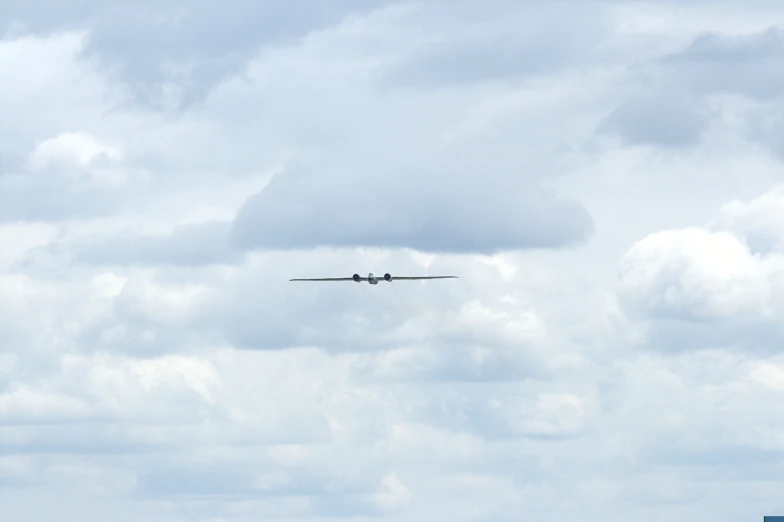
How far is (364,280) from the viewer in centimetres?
19112
